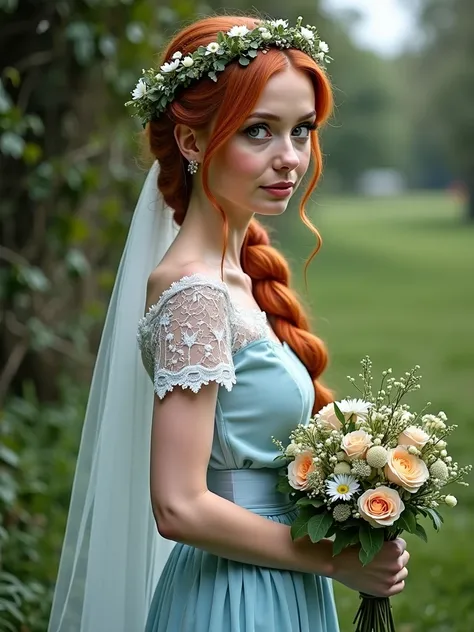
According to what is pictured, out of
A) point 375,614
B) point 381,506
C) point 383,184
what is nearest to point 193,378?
point 381,506

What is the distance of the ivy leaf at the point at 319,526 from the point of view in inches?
80.5

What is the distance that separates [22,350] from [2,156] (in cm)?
109

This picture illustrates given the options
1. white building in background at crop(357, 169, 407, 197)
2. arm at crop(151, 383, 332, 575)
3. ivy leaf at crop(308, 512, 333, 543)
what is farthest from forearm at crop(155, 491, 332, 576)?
white building in background at crop(357, 169, 407, 197)

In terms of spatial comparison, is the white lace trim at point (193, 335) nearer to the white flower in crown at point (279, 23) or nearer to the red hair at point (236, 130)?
the red hair at point (236, 130)

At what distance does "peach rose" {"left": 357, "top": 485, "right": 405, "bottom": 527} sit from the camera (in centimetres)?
201

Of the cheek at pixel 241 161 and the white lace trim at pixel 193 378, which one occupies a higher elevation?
the cheek at pixel 241 161

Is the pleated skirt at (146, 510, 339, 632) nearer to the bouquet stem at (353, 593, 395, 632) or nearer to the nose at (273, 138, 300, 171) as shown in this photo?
the bouquet stem at (353, 593, 395, 632)

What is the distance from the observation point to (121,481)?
251 centimetres

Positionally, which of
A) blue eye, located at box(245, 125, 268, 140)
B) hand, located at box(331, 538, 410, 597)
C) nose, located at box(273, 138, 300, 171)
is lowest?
hand, located at box(331, 538, 410, 597)

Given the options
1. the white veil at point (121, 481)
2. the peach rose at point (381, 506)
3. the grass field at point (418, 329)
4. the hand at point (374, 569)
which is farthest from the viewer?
the grass field at point (418, 329)

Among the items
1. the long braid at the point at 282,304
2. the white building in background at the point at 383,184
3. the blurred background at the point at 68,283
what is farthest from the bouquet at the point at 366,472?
the white building in background at the point at 383,184

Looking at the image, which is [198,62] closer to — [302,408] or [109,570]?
[302,408]

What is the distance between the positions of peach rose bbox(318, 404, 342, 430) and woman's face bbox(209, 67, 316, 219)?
46cm

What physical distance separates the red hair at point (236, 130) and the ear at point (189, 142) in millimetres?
28
